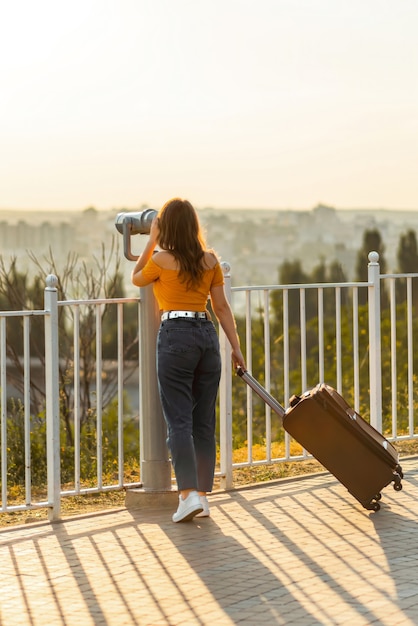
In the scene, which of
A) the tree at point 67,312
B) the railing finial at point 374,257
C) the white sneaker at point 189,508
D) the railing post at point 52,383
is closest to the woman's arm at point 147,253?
the railing post at point 52,383

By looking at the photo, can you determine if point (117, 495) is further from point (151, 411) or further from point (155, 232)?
point (155, 232)

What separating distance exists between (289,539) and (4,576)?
59.3 inches

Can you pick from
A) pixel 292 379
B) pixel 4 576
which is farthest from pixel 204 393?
pixel 292 379

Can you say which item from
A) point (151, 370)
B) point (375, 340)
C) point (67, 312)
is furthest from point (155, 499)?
point (67, 312)

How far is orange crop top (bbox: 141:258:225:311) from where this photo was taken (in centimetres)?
671

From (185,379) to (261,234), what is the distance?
1751cm

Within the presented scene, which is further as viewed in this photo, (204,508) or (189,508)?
A: (204,508)

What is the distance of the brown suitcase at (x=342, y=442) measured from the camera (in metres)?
6.71

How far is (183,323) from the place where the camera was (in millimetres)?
6738

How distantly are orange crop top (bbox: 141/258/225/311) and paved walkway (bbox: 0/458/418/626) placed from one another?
1.20m

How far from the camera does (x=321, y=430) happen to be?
677 centimetres

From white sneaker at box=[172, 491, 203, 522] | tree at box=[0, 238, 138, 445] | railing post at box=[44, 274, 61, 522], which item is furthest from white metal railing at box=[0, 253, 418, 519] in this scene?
tree at box=[0, 238, 138, 445]

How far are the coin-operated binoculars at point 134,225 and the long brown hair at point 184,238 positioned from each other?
339mm

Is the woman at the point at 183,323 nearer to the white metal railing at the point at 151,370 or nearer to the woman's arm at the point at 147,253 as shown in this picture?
the woman's arm at the point at 147,253
